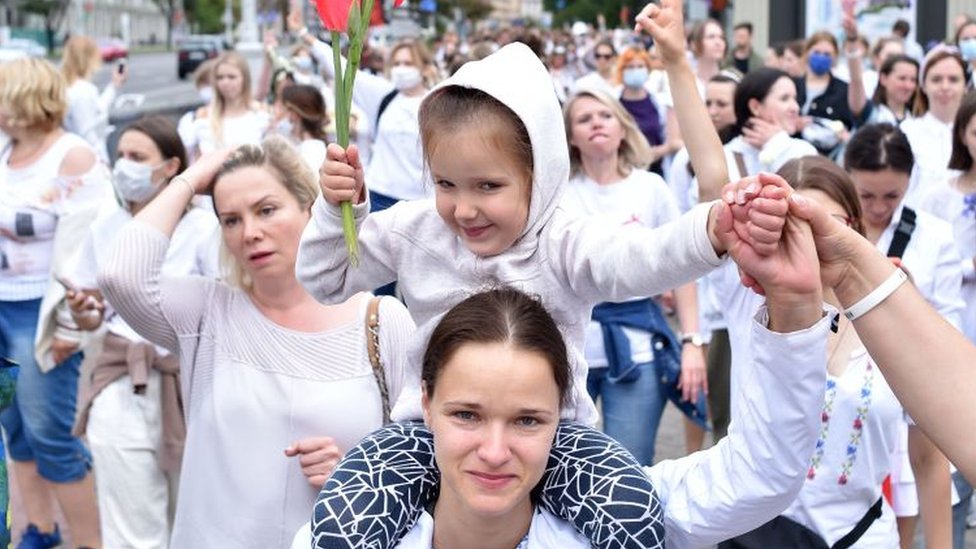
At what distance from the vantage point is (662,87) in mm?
11703

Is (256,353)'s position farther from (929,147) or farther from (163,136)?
(929,147)

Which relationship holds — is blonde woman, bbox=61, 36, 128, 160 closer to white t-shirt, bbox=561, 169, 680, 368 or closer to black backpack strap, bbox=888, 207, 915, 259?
white t-shirt, bbox=561, 169, 680, 368

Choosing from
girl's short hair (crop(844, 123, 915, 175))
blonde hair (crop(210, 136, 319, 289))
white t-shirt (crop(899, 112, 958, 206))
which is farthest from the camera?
white t-shirt (crop(899, 112, 958, 206))

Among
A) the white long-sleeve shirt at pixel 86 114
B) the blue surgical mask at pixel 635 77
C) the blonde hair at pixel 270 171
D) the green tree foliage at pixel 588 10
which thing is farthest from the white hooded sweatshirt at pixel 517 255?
the green tree foliage at pixel 588 10

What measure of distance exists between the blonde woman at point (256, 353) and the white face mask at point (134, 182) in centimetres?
119

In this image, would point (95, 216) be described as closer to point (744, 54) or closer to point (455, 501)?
point (455, 501)

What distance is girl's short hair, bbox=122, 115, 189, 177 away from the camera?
210 inches

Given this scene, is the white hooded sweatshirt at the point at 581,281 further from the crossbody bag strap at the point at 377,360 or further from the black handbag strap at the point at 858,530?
the black handbag strap at the point at 858,530

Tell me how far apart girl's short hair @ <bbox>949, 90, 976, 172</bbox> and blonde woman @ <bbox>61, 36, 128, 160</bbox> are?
285 inches

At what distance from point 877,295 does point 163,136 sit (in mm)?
3686

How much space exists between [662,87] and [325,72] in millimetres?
2709

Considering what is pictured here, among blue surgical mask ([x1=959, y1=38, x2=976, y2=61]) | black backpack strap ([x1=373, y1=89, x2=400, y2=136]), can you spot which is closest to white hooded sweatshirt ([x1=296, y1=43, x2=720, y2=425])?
black backpack strap ([x1=373, y1=89, x2=400, y2=136])

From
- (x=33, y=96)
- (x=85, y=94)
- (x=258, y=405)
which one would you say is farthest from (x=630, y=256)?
(x=85, y=94)

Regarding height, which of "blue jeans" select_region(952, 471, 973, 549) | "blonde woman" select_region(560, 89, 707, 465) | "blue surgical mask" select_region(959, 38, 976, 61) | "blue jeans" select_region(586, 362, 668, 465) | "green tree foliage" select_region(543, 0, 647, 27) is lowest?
"blue jeans" select_region(952, 471, 973, 549)
